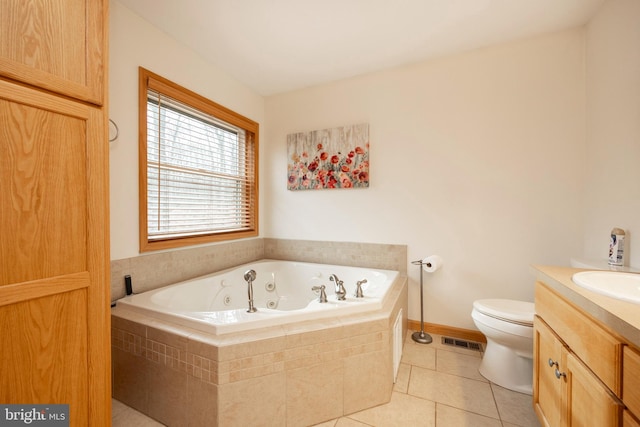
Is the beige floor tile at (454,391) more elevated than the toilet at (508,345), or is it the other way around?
the toilet at (508,345)

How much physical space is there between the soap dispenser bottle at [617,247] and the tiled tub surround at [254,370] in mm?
1354

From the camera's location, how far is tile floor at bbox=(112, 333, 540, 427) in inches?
53.1

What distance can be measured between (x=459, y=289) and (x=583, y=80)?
5.95ft

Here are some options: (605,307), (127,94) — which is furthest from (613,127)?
(127,94)

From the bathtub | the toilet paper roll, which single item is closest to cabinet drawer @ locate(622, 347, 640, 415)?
the bathtub

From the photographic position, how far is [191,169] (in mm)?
2215

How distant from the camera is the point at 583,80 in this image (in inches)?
74.8

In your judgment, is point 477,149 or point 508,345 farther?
point 477,149

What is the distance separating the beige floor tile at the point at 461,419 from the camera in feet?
4.39

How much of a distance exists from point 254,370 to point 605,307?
1.31 metres

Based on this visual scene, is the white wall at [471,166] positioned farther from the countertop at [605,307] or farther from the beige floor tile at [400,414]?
the countertop at [605,307]

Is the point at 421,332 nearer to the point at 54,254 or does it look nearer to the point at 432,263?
the point at 432,263

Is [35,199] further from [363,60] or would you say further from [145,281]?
[363,60]

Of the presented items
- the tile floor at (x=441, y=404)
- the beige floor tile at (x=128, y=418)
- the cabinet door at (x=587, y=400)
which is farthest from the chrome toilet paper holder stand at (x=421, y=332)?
the beige floor tile at (x=128, y=418)
